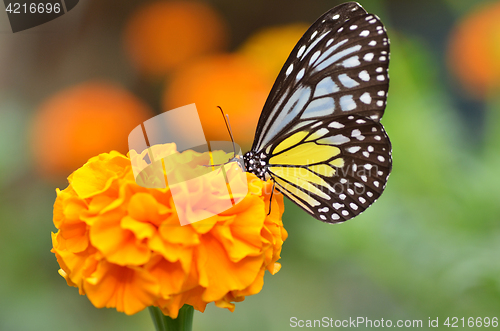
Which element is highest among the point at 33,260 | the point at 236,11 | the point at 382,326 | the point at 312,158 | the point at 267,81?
the point at 236,11

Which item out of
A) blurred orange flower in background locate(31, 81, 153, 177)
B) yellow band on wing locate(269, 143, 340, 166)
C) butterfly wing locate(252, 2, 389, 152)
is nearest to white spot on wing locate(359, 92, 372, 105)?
butterfly wing locate(252, 2, 389, 152)

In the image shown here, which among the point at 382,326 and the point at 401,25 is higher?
the point at 401,25

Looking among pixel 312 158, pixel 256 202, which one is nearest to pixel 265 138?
pixel 312 158

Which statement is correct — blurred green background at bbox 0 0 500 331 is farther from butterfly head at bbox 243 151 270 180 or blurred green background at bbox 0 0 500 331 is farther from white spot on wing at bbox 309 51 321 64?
white spot on wing at bbox 309 51 321 64

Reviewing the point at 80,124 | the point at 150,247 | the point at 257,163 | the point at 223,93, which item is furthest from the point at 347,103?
the point at 80,124

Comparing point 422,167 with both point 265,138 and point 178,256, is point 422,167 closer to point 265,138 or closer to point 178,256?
point 265,138

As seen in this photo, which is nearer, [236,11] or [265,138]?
[265,138]

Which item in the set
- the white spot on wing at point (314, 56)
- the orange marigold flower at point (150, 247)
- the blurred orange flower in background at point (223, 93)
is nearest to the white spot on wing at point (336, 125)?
the white spot on wing at point (314, 56)
